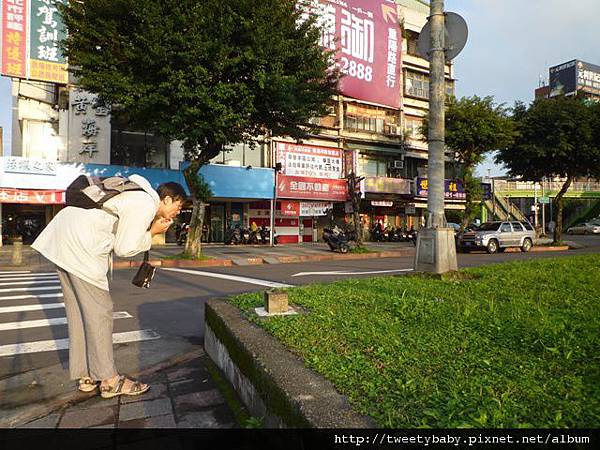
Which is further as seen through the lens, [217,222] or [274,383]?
[217,222]

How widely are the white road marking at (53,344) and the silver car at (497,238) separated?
1822cm

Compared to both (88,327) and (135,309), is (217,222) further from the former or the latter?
(88,327)

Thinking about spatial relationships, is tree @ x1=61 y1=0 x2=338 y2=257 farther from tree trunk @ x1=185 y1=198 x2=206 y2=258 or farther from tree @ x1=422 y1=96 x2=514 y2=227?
tree @ x1=422 y1=96 x2=514 y2=227

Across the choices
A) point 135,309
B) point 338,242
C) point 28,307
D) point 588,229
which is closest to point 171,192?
point 135,309

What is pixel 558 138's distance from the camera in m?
21.5

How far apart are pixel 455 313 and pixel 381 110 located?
29.1 m

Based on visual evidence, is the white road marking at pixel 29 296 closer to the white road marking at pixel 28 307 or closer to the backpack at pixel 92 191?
the white road marking at pixel 28 307

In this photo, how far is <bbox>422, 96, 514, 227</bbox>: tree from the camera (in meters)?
21.7

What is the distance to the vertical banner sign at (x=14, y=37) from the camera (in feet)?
59.1

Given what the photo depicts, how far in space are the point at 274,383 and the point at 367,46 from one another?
2930 centimetres

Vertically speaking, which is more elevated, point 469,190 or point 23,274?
point 469,190

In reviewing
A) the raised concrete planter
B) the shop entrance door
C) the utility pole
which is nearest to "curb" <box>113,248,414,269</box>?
the utility pole

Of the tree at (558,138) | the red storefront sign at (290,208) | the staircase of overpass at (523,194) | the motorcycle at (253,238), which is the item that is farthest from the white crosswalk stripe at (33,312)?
the staircase of overpass at (523,194)

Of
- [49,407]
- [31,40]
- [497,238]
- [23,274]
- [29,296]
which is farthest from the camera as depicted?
[497,238]
